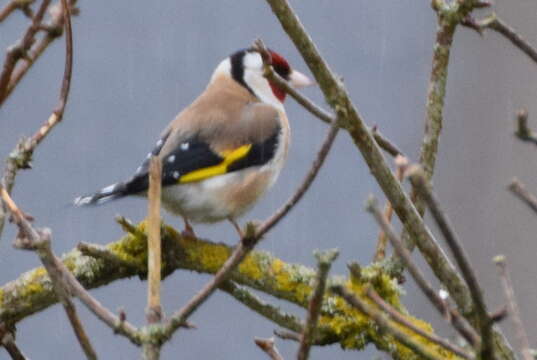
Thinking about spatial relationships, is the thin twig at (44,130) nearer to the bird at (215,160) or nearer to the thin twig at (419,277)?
the thin twig at (419,277)

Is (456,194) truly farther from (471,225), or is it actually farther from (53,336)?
(53,336)

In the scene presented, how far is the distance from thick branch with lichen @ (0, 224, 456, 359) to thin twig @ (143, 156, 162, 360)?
62 centimetres

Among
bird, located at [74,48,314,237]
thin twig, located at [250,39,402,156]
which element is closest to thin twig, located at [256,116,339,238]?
thin twig, located at [250,39,402,156]

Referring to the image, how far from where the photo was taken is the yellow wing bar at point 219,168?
326 centimetres

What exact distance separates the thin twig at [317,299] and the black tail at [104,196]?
169 centimetres

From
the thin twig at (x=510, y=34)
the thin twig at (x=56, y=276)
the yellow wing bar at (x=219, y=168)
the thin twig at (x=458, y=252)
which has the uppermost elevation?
the yellow wing bar at (x=219, y=168)

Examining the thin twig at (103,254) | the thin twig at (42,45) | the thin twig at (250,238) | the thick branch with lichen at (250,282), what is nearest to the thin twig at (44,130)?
the thin twig at (42,45)

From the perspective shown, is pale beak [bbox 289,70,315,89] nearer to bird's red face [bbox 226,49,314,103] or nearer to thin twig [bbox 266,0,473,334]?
bird's red face [bbox 226,49,314,103]

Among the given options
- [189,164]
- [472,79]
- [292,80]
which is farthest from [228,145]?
[472,79]

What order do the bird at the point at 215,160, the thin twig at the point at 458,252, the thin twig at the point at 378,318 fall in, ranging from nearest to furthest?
the thin twig at the point at 458,252
the thin twig at the point at 378,318
the bird at the point at 215,160

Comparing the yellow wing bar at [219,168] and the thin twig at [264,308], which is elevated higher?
the yellow wing bar at [219,168]

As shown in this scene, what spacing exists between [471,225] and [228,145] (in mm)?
3873

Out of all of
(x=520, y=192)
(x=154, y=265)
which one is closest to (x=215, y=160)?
(x=154, y=265)

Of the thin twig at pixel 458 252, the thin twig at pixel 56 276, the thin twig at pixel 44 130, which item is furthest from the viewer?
the thin twig at pixel 44 130
